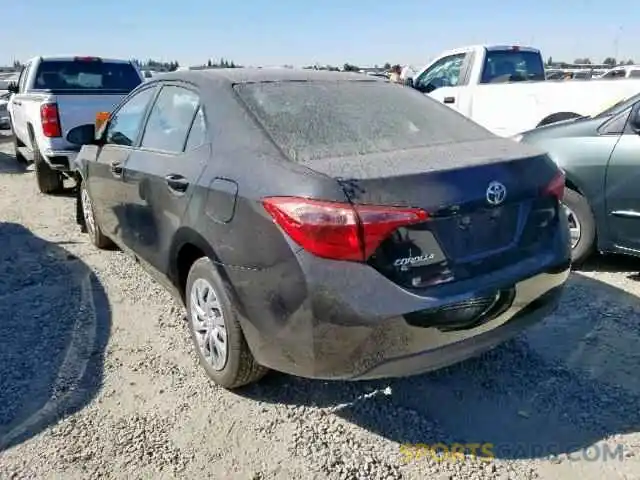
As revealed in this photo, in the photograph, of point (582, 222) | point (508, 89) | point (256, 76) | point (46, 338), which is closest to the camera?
point (256, 76)

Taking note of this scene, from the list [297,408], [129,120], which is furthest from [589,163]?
[129,120]

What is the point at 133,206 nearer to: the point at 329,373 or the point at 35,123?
the point at 329,373

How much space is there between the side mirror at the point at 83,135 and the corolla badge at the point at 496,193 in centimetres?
340

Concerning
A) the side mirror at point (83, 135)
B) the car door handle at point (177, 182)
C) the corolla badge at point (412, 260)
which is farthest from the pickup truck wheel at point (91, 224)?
the corolla badge at point (412, 260)

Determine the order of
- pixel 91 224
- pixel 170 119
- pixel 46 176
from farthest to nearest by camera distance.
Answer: pixel 46 176
pixel 91 224
pixel 170 119

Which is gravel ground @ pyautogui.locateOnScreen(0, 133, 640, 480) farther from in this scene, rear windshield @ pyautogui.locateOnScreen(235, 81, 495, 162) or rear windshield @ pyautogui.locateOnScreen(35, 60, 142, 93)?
rear windshield @ pyautogui.locateOnScreen(35, 60, 142, 93)

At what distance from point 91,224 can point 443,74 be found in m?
→ 6.39

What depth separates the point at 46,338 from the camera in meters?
3.63

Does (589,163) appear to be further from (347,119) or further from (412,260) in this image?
(412,260)

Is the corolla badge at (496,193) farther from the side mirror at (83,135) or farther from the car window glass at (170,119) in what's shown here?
the side mirror at (83,135)

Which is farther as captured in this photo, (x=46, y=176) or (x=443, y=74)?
(x=443, y=74)

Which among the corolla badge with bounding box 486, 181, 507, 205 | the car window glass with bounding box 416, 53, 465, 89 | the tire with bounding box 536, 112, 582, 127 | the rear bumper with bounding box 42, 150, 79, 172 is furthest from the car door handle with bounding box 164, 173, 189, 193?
the car window glass with bounding box 416, 53, 465, 89

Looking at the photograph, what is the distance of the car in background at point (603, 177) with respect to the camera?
4172mm

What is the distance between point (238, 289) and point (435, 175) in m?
1.03
